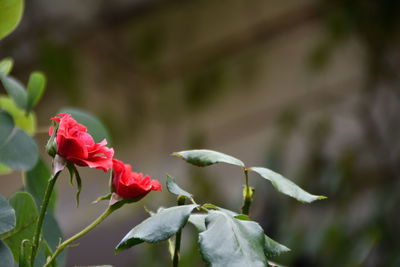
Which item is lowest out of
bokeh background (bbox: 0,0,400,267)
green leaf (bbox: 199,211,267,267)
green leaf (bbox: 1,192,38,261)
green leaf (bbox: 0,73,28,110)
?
bokeh background (bbox: 0,0,400,267)

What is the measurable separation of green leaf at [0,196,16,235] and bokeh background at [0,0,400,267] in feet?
4.72

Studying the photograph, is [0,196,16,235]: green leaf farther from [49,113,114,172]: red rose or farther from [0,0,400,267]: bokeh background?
[0,0,400,267]: bokeh background

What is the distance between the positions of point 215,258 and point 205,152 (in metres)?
0.08

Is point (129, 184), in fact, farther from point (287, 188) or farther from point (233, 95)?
point (233, 95)

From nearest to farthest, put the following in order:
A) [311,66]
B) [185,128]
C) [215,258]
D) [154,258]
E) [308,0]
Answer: [215,258], [154,258], [311,66], [308,0], [185,128]

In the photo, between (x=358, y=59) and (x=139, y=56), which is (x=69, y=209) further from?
(x=358, y=59)

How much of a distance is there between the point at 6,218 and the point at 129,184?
73 mm

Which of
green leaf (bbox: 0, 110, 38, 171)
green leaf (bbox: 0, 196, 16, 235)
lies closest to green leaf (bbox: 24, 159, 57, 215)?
green leaf (bbox: 0, 110, 38, 171)

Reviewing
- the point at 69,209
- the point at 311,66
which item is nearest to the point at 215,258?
the point at 311,66

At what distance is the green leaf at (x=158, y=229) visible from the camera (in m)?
0.31

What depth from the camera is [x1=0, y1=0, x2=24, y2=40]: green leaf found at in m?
0.48

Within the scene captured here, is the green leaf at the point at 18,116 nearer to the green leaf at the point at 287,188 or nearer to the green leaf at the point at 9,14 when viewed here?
the green leaf at the point at 9,14

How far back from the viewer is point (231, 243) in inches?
12.1

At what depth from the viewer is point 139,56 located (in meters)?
2.74
